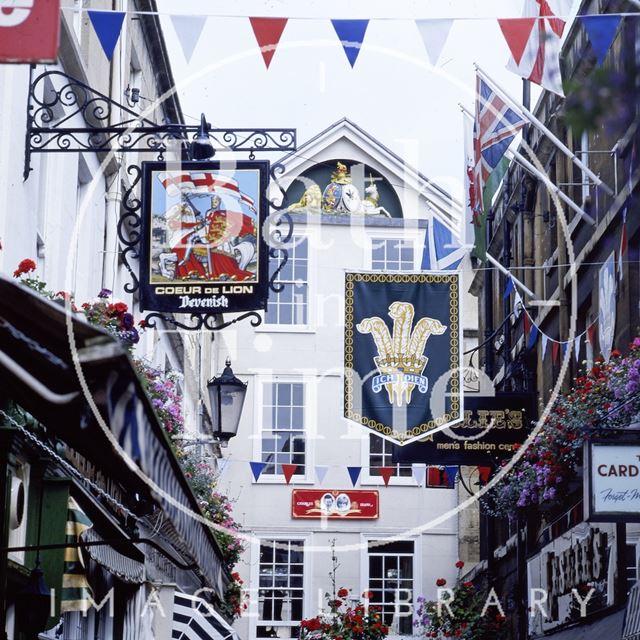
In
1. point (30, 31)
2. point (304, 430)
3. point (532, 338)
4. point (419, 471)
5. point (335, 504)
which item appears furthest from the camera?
point (335, 504)

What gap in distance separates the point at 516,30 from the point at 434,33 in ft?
2.63

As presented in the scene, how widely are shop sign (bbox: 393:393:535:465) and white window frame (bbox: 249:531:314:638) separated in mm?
12645

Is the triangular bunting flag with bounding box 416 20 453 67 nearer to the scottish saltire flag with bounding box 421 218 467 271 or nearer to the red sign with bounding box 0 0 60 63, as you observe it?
the red sign with bounding box 0 0 60 63

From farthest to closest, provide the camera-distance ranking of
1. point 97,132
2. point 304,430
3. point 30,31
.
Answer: point 304,430 → point 97,132 → point 30,31

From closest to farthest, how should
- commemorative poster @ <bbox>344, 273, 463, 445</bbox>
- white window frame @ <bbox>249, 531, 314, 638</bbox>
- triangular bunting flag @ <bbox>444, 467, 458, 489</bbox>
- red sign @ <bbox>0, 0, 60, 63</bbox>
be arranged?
red sign @ <bbox>0, 0, 60, 63</bbox>
commemorative poster @ <bbox>344, 273, 463, 445</bbox>
triangular bunting flag @ <bbox>444, 467, 458, 489</bbox>
white window frame @ <bbox>249, 531, 314, 638</bbox>

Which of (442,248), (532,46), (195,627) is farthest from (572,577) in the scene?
(532,46)

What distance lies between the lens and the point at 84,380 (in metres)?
4.62

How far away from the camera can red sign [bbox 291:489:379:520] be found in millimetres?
30078

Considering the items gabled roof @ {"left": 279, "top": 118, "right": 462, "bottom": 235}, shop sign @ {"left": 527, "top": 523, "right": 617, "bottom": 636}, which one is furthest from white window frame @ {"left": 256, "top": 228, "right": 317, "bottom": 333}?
shop sign @ {"left": 527, "top": 523, "right": 617, "bottom": 636}

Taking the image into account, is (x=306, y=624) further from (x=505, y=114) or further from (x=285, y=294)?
(x=285, y=294)

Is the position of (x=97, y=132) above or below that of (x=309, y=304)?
below

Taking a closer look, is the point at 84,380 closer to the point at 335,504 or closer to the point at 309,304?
the point at 335,504

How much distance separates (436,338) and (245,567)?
48.3 feet

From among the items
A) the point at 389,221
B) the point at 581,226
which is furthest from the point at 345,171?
the point at 581,226
